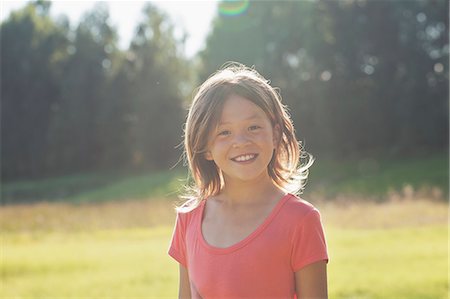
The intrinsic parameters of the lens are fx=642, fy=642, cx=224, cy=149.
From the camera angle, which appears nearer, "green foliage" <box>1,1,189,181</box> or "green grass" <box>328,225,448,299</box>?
"green grass" <box>328,225,448,299</box>

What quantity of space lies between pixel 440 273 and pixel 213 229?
5.75 meters

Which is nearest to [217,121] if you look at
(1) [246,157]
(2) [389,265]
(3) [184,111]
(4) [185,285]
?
(1) [246,157]

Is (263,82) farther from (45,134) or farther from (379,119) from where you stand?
(45,134)

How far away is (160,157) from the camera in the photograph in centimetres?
3728

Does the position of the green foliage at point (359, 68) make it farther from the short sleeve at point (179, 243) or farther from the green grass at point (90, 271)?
the short sleeve at point (179, 243)

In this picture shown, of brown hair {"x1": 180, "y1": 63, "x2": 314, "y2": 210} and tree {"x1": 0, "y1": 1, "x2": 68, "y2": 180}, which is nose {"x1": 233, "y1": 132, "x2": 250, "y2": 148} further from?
tree {"x1": 0, "y1": 1, "x2": 68, "y2": 180}

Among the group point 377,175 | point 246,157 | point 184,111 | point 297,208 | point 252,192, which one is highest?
point 184,111

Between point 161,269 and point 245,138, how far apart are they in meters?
6.44

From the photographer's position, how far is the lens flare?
124ft

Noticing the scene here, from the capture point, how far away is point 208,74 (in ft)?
122

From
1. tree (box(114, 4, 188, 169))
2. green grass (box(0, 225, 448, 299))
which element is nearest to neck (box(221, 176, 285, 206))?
green grass (box(0, 225, 448, 299))

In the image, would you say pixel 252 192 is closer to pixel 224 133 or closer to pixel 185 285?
pixel 224 133

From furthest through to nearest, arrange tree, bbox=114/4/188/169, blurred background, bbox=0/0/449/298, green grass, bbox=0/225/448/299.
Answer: tree, bbox=114/4/188/169 < blurred background, bbox=0/0/449/298 < green grass, bbox=0/225/448/299

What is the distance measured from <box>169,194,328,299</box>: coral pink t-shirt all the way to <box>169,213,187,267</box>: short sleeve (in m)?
0.26
